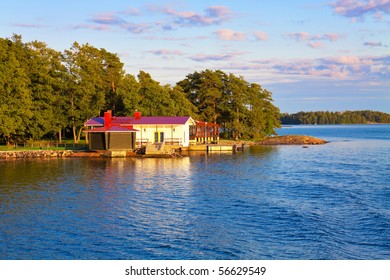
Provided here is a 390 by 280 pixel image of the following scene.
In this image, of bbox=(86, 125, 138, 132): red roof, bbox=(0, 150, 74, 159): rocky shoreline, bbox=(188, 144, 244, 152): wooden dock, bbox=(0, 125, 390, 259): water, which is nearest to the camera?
bbox=(0, 125, 390, 259): water

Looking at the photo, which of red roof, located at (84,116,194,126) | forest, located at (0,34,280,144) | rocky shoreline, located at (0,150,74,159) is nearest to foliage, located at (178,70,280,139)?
forest, located at (0,34,280,144)

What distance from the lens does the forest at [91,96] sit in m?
65.3

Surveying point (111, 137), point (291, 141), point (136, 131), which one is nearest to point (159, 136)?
Answer: point (136, 131)

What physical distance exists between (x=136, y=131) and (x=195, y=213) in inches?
1604

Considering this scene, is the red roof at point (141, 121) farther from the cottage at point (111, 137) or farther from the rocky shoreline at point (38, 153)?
the rocky shoreline at point (38, 153)

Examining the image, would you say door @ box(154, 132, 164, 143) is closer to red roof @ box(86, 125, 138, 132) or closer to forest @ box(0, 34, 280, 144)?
red roof @ box(86, 125, 138, 132)

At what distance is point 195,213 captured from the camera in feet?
89.7

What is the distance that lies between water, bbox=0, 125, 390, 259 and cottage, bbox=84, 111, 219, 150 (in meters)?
16.0

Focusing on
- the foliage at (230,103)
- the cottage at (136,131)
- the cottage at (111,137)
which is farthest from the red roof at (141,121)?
the foliage at (230,103)

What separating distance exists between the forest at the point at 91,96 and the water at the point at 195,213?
21.4 metres

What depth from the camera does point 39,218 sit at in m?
26.2

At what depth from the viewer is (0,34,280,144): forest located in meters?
65.3
